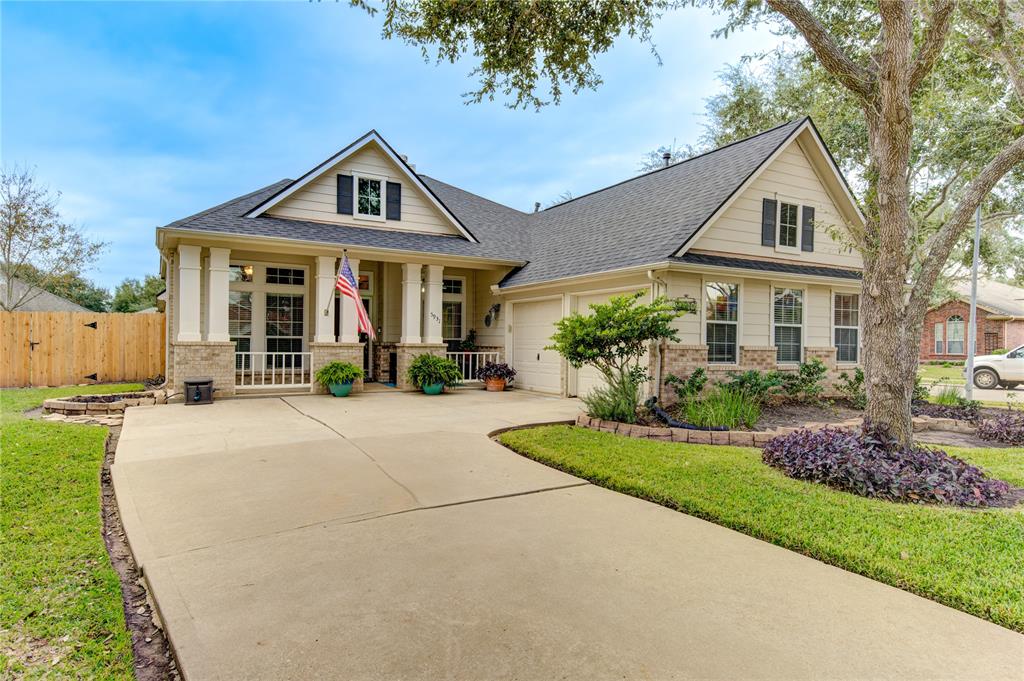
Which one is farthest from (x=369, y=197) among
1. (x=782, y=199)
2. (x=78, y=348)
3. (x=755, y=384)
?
(x=755, y=384)

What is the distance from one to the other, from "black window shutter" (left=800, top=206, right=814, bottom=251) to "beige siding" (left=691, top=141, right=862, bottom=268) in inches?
4.5

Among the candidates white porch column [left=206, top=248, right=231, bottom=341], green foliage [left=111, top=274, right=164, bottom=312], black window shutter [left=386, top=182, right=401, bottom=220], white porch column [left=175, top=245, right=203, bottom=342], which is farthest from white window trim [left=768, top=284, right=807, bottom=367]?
green foliage [left=111, top=274, right=164, bottom=312]

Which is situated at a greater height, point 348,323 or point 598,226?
point 598,226

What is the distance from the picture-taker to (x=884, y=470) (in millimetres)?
4867

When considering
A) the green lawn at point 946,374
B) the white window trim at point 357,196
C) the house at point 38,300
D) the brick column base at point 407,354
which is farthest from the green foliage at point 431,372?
the house at point 38,300

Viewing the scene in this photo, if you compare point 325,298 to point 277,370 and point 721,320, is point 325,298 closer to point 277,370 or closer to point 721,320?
point 277,370

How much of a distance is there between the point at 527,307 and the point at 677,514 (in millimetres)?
9311

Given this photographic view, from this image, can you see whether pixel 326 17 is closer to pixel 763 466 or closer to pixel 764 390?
pixel 763 466

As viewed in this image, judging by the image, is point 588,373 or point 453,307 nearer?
point 588,373

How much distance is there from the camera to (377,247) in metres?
11.8

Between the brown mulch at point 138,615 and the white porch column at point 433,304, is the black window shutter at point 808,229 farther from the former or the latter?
the brown mulch at point 138,615

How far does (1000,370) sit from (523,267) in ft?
50.4

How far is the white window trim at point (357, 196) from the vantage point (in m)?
12.6

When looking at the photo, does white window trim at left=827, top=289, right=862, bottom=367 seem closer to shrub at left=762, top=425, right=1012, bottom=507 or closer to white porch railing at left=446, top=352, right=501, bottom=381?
shrub at left=762, top=425, right=1012, bottom=507
